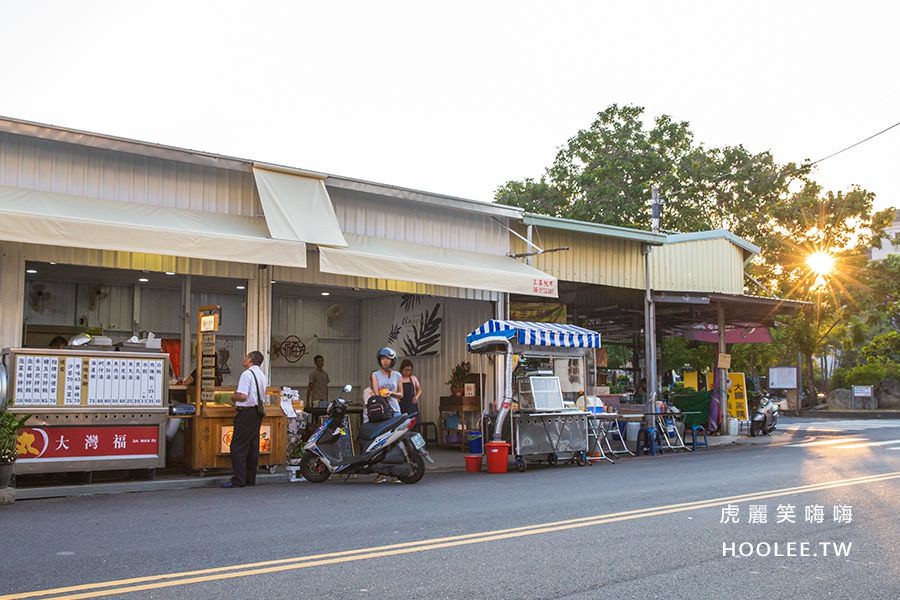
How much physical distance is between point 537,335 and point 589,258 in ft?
15.6

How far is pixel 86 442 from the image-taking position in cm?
1112

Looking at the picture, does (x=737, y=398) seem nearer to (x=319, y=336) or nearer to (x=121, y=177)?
(x=319, y=336)

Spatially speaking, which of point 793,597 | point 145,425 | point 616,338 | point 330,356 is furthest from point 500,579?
point 616,338

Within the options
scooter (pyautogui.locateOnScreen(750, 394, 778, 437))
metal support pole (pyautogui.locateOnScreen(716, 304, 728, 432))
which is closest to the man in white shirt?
metal support pole (pyautogui.locateOnScreen(716, 304, 728, 432))

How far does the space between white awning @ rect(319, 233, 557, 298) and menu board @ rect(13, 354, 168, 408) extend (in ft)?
9.34

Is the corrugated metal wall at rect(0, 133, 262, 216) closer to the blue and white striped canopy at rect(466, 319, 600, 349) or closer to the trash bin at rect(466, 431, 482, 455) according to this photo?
the blue and white striped canopy at rect(466, 319, 600, 349)

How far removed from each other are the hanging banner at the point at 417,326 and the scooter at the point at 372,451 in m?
6.49

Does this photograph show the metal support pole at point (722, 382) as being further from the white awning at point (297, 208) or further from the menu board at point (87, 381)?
the menu board at point (87, 381)

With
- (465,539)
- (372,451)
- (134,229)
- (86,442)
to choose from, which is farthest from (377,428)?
(465,539)

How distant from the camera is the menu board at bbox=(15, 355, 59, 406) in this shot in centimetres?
1075

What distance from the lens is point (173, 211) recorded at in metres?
12.6

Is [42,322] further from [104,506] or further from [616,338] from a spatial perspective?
[616,338]

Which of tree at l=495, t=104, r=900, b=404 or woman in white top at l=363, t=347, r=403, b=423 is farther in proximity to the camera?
tree at l=495, t=104, r=900, b=404

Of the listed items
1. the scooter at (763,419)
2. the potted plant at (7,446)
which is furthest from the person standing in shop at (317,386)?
the scooter at (763,419)
